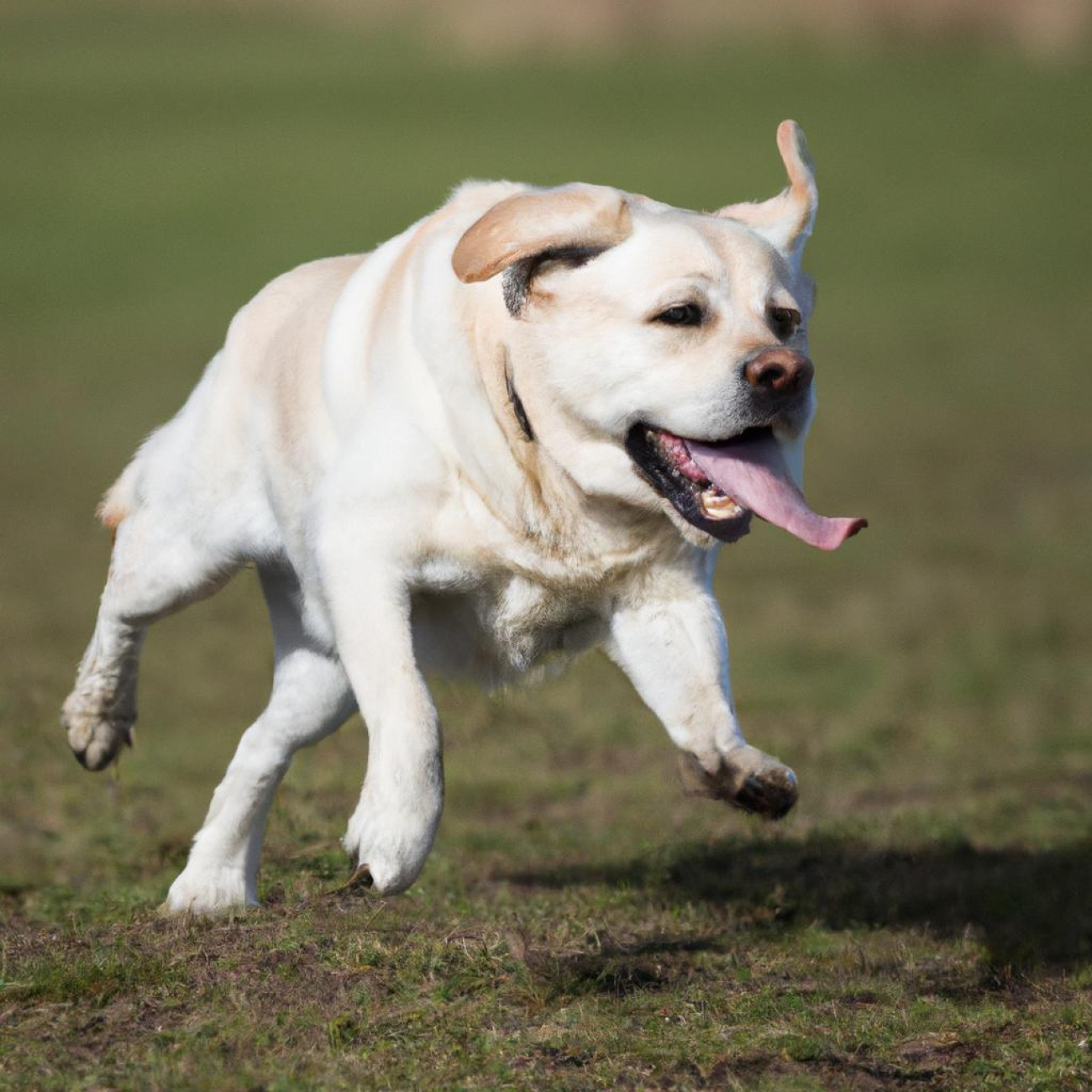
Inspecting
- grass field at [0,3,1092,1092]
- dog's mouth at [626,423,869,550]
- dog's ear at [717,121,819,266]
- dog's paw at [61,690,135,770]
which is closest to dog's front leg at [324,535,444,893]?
grass field at [0,3,1092,1092]

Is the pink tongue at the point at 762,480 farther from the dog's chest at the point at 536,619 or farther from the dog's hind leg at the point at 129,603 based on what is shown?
the dog's hind leg at the point at 129,603

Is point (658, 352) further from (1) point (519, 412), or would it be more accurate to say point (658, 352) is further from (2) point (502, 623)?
(2) point (502, 623)

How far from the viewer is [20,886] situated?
6355mm

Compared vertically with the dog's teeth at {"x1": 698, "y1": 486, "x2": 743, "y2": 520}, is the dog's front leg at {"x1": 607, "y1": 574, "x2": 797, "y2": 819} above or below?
below

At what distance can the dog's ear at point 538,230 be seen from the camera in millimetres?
4414

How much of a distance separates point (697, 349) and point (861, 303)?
20.3m

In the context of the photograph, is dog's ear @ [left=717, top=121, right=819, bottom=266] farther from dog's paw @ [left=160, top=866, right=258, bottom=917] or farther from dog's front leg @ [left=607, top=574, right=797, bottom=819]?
dog's paw @ [left=160, top=866, right=258, bottom=917]

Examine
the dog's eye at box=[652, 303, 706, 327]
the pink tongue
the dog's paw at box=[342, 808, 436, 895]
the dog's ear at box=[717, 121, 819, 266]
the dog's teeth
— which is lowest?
the dog's paw at box=[342, 808, 436, 895]

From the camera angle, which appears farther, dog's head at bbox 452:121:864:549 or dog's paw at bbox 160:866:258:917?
dog's paw at bbox 160:866:258:917

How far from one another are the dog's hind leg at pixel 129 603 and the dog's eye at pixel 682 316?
6.21 ft

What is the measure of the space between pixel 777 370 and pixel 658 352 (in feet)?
0.98

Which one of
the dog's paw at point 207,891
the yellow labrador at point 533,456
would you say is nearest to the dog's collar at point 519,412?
the yellow labrador at point 533,456

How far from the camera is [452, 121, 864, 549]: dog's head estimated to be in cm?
436

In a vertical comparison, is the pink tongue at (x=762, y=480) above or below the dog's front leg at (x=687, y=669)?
above
